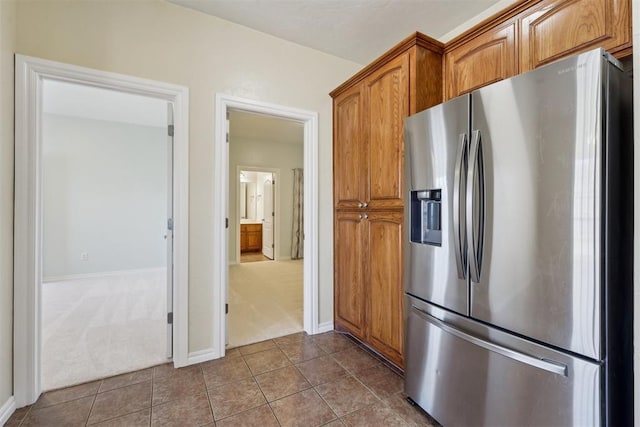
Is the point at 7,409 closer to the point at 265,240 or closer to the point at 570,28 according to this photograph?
the point at 570,28

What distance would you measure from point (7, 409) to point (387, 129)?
2800 millimetres

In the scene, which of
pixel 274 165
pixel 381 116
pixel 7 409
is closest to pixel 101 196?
pixel 274 165

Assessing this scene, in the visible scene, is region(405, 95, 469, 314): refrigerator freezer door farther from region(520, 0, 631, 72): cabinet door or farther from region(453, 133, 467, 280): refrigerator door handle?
region(520, 0, 631, 72): cabinet door

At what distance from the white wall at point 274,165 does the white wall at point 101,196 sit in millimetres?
1284

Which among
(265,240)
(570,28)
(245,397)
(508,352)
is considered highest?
(570,28)

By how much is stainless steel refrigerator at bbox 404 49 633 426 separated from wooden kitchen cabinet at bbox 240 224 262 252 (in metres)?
6.73

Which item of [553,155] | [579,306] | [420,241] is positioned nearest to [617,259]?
[579,306]

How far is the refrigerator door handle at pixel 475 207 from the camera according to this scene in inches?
51.1

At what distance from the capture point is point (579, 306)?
40.3 inches

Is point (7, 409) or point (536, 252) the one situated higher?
point (536, 252)

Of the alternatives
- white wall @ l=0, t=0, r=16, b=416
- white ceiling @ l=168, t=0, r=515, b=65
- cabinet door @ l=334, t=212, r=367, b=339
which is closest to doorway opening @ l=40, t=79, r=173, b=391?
white wall @ l=0, t=0, r=16, b=416

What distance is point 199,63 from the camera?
7.18 ft

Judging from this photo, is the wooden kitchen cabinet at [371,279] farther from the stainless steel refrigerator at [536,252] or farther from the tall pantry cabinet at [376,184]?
the stainless steel refrigerator at [536,252]

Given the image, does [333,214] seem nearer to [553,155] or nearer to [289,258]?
[553,155]
